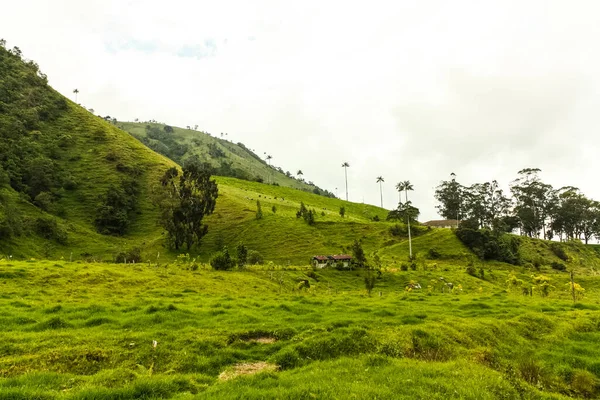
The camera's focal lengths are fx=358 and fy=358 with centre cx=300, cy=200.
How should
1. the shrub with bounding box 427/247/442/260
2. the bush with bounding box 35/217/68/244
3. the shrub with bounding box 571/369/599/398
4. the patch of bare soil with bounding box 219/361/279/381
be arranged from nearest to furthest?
the patch of bare soil with bounding box 219/361/279/381 → the shrub with bounding box 571/369/599/398 → the bush with bounding box 35/217/68/244 → the shrub with bounding box 427/247/442/260

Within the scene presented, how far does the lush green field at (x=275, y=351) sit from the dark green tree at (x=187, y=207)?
52.5m

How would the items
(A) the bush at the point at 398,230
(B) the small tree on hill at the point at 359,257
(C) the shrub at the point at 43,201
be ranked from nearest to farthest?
(B) the small tree on hill at the point at 359,257 → (C) the shrub at the point at 43,201 → (A) the bush at the point at 398,230

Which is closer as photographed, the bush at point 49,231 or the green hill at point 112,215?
the bush at point 49,231

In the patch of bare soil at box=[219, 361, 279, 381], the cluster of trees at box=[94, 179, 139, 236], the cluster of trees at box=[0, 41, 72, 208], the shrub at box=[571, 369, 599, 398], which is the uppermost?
the cluster of trees at box=[0, 41, 72, 208]

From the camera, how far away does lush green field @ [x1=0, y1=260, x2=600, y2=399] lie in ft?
36.1

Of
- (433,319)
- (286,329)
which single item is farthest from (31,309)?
(433,319)

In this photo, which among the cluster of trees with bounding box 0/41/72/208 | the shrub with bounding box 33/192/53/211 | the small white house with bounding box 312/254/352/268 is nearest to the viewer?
the small white house with bounding box 312/254/352/268

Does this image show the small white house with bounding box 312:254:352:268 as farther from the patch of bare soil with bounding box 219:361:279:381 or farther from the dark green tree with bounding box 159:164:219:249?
the patch of bare soil with bounding box 219:361:279:381

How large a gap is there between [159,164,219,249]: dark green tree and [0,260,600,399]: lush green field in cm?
5247

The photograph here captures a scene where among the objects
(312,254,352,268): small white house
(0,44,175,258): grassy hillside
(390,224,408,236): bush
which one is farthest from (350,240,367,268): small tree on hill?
(0,44,175,258): grassy hillside

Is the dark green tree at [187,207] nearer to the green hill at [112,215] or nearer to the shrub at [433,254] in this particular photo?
the green hill at [112,215]

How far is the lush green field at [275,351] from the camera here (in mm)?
10992

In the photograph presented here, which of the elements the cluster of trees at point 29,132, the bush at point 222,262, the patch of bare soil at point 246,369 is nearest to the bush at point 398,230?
the bush at point 222,262

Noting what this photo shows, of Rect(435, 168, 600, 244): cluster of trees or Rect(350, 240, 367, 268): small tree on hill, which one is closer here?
Rect(350, 240, 367, 268): small tree on hill
